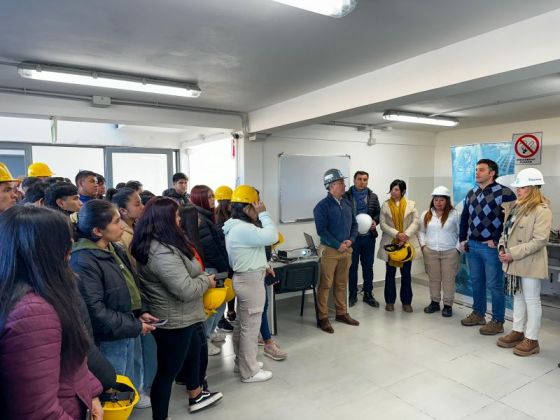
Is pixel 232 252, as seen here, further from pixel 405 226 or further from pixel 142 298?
pixel 405 226

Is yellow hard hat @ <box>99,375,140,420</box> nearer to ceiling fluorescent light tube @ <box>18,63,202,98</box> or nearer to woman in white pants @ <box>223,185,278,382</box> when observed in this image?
woman in white pants @ <box>223,185,278,382</box>

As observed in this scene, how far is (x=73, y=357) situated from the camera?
106 cm

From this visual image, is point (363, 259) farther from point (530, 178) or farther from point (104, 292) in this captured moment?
point (104, 292)

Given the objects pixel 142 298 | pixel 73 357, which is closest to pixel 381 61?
pixel 142 298

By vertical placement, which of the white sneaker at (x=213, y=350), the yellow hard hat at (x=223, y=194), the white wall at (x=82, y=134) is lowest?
the white sneaker at (x=213, y=350)

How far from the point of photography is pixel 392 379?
297 centimetres

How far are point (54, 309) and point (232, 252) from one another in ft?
5.87

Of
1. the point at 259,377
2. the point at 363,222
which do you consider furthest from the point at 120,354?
the point at 363,222

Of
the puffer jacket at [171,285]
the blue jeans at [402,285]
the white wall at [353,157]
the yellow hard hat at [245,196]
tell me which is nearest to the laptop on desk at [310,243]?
the white wall at [353,157]

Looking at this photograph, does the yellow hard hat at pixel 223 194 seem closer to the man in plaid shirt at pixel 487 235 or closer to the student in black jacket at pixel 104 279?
the student in black jacket at pixel 104 279

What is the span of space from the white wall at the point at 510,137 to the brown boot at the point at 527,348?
235 centimetres

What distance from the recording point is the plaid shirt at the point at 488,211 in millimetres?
3666

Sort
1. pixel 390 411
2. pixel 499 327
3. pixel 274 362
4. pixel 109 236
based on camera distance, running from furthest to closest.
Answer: pixel 499 327 < pixel 274 362 < pixel 390 411 < pixel 109 236

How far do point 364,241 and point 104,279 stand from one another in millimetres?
3525
